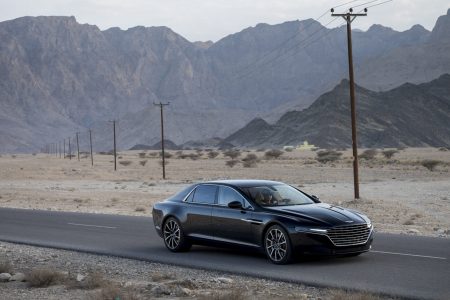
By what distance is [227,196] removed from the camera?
1445 cm

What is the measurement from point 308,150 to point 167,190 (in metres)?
79.3

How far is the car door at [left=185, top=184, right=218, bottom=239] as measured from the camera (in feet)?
48.1

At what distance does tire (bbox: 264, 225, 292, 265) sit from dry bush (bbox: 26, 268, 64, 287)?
11.7ft

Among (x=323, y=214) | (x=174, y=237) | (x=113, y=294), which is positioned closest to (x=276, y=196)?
(x=323, y=214)

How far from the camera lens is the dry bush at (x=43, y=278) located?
11258 millimetres

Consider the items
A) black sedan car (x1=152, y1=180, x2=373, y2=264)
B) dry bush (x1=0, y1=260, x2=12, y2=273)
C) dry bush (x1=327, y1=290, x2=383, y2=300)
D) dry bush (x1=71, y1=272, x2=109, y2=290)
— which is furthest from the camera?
black sedan car (x1=152, y1=180, x2=373, y2=264)

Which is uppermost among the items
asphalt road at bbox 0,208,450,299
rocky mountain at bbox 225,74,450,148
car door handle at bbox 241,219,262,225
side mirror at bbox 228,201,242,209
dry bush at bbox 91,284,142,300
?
rocky mountain at bbox 225,74,450,148

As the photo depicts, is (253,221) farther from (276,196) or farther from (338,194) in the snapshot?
(338,194)

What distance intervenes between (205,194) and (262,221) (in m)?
1.90

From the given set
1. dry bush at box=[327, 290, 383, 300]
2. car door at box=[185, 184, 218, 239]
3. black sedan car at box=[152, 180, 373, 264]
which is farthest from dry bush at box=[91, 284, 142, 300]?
car door at box=[185, 184, 218, 239]

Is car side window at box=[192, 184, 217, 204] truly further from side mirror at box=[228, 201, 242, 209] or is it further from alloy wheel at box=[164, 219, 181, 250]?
side mirror at box=[228, 201, 242, 209]

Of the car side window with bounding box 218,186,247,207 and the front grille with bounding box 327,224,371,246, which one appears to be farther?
the car side window with bounding box 218,186,247,207

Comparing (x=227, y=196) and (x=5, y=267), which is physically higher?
(x=227, y=196)

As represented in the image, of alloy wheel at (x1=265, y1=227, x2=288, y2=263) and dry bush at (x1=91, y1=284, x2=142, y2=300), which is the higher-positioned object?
alloy wheel at (x1=265, y1=227, x2=288, y2=263)
